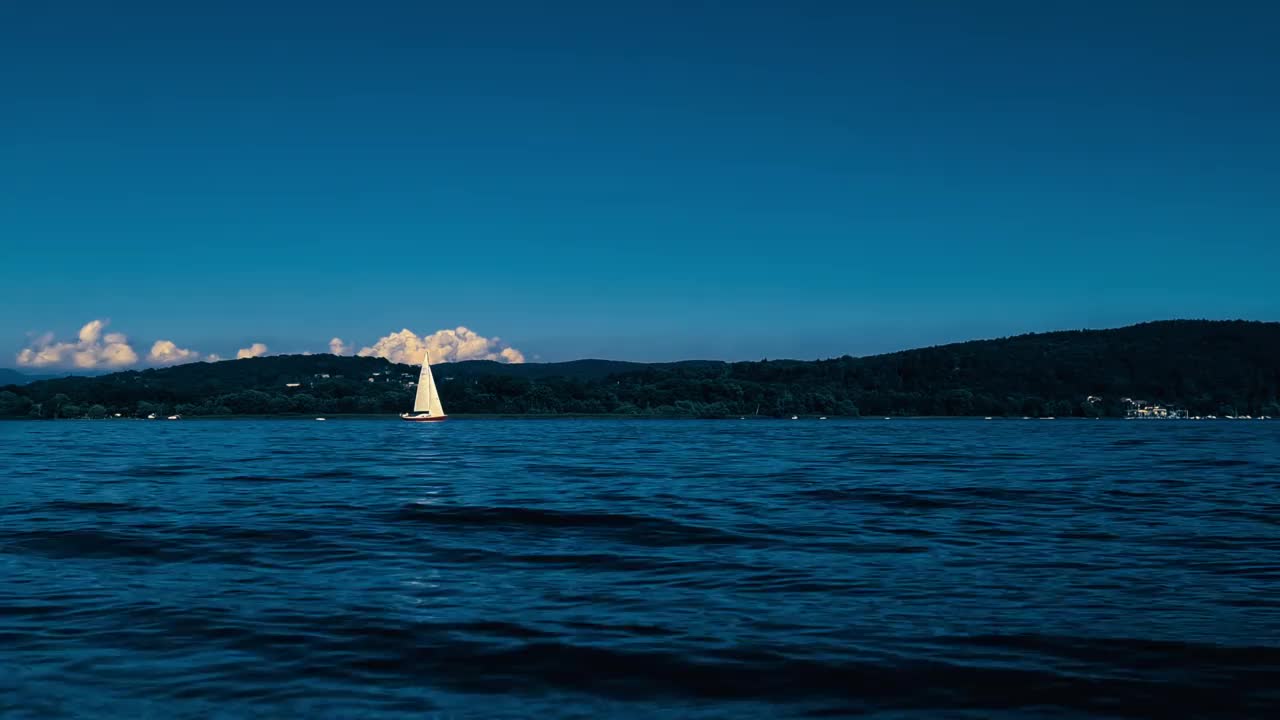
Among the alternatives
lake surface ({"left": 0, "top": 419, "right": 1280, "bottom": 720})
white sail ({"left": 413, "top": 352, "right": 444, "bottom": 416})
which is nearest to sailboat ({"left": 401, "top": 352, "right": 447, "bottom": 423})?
white sail ({"left": 413, "top": 352, "right": 444, "bottom": 416})

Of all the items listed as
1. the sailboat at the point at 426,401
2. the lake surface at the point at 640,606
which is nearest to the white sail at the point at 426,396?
the sailboat at the point at 426,401

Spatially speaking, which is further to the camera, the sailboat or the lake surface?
the sailboat

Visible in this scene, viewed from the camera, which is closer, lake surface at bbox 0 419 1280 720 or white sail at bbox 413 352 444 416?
lake surface at bbox 0 419 1280 720

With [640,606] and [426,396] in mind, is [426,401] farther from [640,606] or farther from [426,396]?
[640,606]

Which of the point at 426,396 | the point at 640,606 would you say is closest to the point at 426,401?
the point at 426,396

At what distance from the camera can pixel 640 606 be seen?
1241cm

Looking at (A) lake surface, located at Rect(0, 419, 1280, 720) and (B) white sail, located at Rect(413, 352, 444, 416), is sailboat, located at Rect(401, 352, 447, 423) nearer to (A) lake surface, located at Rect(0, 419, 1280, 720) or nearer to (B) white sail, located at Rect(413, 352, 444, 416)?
(B) white sail, located at Rect(413, 352, 444, 416)

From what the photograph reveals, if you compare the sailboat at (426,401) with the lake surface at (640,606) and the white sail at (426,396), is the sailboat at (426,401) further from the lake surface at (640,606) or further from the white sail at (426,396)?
the lake surface at (640,606)

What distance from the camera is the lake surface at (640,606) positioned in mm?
8727

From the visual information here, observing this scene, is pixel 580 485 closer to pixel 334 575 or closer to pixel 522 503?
pixel 522 503

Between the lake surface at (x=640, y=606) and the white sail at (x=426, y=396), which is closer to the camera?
the lake surface at (x=640, y=606)

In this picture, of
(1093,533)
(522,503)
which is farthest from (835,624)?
(522,503)

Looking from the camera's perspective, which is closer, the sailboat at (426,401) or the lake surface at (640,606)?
the lake surface at (640,606)

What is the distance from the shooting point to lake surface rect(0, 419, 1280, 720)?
8.73 metres
